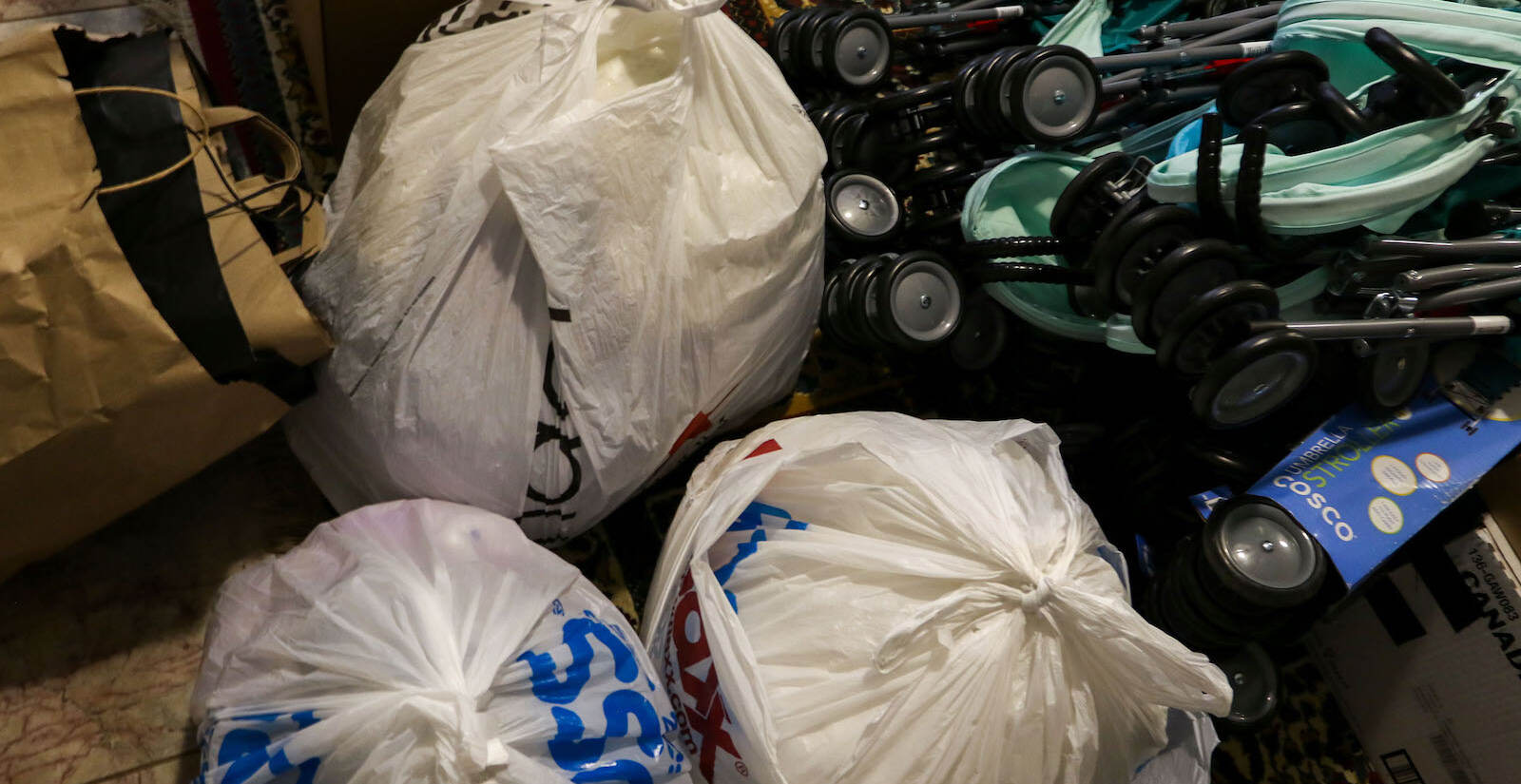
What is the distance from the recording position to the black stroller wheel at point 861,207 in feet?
3.86

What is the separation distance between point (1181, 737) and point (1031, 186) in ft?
2.13

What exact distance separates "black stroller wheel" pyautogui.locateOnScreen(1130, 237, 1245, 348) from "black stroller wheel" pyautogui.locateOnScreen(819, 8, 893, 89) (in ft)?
1.59

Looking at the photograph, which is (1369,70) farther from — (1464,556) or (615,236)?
(615,236)

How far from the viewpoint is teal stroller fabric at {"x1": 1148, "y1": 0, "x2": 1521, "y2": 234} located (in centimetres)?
95

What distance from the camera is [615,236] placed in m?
0.90

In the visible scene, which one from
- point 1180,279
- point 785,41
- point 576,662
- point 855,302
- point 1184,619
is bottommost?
point 1184,619

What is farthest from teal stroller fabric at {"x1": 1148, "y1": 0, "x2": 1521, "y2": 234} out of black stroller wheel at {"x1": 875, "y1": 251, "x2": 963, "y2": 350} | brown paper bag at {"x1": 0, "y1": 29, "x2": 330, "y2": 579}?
brown paper bag at {"x1": 0, "y1": 29, "x2": 330, "y2": 579}

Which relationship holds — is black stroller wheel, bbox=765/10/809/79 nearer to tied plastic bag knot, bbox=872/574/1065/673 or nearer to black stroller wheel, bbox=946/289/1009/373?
black stroller wheel, bbox=946/289/1009/373

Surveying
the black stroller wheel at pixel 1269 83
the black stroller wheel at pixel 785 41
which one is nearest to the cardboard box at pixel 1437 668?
the black stroller wheel at pixel 1269 83

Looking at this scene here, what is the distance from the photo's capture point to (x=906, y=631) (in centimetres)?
80

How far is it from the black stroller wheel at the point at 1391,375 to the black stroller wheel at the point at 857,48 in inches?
26.8

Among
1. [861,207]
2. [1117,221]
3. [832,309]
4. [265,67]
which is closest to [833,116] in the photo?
[861,207]

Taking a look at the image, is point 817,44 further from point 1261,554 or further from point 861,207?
point 1261,554

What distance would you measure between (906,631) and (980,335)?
52cm
